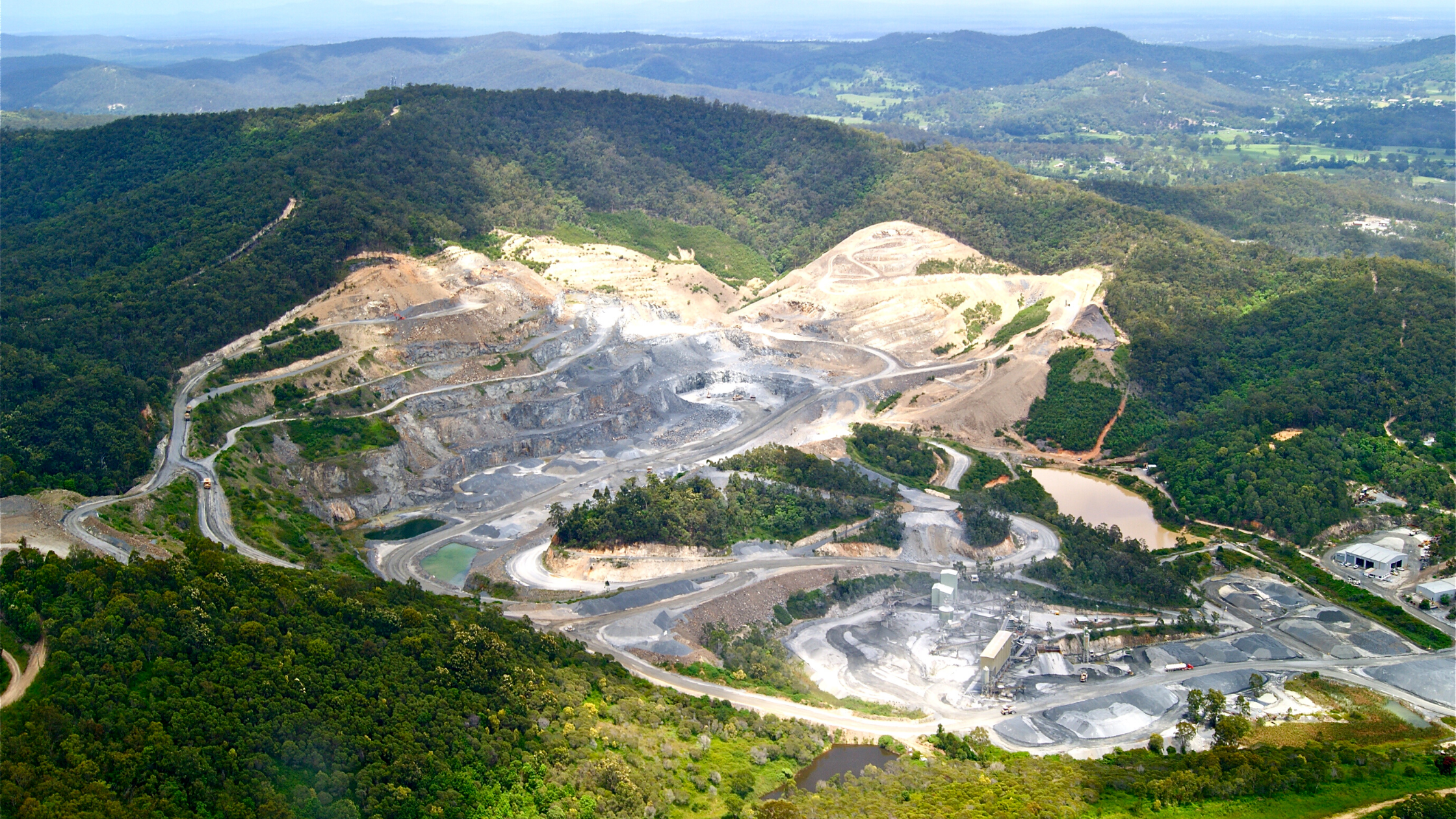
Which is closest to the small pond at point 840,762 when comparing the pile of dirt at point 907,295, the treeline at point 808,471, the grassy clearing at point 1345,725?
the grassy clearing at point 1345,725

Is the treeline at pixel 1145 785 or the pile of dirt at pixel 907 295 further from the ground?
the pile of dirt at pixel 907 295

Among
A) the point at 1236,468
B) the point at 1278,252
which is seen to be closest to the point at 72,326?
the point at 1236,468

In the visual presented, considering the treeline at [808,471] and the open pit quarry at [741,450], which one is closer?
the open pit quarry at [741,450]

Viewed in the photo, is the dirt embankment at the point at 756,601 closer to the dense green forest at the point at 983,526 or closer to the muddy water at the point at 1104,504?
the dense green forest at the point at 983,526

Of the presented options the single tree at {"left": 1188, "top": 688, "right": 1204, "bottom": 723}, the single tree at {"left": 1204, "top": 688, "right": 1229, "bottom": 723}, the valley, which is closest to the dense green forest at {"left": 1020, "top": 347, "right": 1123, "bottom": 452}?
the valley

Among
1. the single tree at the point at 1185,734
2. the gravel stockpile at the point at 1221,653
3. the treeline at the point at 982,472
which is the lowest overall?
the gravel stockpile at the point at 1221,653

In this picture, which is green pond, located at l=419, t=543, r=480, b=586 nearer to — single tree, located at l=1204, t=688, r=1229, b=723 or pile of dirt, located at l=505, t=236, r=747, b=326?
pile of dirt, located at l=505, t=236, r=747, b=326
